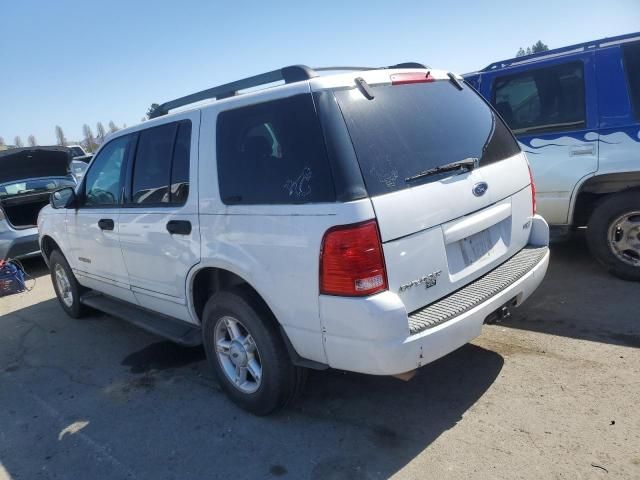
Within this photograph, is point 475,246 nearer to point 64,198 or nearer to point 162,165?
point 162,165

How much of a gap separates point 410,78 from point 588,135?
2.46 m

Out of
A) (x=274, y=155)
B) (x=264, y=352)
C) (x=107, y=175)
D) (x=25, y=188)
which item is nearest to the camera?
(x=274, y=155)

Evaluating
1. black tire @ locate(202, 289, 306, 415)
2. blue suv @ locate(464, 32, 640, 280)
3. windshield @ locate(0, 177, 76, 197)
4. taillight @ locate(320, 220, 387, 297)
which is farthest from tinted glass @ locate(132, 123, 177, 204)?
windshield @ locate(0, 177, 76, 197)

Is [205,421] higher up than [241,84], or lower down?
lower down

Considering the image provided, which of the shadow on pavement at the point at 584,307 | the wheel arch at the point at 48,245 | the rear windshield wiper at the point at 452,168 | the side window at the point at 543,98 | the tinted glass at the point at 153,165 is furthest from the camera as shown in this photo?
the wheel arch at the point at 48,245

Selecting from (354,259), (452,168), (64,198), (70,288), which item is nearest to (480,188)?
(452,168)

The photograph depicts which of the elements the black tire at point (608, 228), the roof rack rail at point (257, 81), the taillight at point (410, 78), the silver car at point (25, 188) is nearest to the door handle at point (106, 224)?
the roof rack rail at point (257, 81)

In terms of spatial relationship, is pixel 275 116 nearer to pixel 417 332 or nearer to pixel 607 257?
pixel 417 332

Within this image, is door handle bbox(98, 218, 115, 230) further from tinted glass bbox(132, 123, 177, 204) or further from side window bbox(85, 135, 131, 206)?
tinted glass bbox(132, 123, 177, 204)

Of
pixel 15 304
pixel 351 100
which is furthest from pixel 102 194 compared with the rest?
pixel 15 304

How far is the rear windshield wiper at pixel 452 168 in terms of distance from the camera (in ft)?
8.86

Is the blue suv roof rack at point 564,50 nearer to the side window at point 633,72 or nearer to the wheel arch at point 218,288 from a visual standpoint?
the side window at point 633,72

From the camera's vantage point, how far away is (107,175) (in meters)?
4.34

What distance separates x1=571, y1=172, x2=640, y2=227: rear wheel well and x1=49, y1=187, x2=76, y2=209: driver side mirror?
4.86 m
